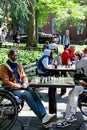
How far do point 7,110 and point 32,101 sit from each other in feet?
1.51

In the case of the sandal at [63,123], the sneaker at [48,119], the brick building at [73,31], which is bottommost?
the brick building at [73,31]

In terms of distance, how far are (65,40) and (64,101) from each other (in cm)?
1302

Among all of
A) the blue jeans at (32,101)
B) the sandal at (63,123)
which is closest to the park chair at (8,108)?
the blue jeans at (32,101)

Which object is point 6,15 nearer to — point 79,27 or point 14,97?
point 14,97

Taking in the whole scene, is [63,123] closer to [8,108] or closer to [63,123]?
[63,123]

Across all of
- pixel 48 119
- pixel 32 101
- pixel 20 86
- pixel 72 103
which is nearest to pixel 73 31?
pixel 72 103

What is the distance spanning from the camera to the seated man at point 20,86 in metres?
7.12

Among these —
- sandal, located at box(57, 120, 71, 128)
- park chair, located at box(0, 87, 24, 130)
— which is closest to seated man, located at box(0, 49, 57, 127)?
park chair, located at box(0, 87, 24, 130)

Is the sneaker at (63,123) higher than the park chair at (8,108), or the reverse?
the park chair at (8,108)

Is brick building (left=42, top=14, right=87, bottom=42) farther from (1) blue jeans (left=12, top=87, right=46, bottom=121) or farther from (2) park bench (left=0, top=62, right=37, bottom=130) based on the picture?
(2) park bench (left=0, top=62, right=37, bottom=130)

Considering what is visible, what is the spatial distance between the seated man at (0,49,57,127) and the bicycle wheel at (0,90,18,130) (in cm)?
33

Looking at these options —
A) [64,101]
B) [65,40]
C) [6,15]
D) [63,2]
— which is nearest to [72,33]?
[63,2]

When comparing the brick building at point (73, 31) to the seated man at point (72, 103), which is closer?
the seated man at point (72, 103)

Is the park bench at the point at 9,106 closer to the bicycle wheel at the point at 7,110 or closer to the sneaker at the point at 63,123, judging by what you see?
the bicycle wheel at the point at 7,110
